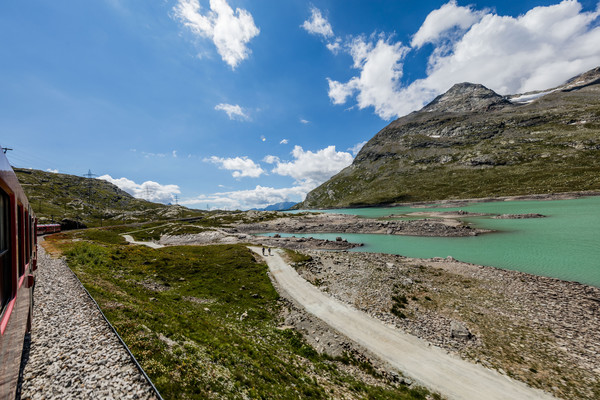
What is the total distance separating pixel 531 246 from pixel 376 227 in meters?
50.2

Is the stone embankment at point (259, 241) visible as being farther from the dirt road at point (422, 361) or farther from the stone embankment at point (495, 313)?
the dirt road at point (422, 361)

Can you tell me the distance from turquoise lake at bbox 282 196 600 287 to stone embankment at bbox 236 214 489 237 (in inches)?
218

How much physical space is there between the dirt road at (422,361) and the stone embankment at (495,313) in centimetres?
155

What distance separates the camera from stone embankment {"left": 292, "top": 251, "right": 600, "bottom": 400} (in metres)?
19.7

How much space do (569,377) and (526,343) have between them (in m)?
4.21

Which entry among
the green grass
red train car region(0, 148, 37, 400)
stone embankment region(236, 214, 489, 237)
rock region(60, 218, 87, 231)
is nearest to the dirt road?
the green grass

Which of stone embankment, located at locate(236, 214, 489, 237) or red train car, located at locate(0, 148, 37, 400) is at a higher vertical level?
red train car, located at locate(0, 148, 37, 400)

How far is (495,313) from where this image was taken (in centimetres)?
2814

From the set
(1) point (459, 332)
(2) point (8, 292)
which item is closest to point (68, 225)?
(2) point (8, 292)

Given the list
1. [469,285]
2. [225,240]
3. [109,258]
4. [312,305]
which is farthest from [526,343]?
[225,240]

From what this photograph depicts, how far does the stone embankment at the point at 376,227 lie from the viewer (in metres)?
83.1

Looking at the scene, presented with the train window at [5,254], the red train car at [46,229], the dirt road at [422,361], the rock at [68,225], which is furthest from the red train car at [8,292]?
the rock at [68,225]

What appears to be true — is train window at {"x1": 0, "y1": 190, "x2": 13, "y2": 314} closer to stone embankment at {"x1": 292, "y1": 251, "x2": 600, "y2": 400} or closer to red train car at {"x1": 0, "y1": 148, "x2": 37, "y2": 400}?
red train car at {"x1": 0, "y1": 148, "x2": 37, "y2": 400}

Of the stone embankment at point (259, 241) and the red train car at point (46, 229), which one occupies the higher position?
the red train car at point (46, 229)
